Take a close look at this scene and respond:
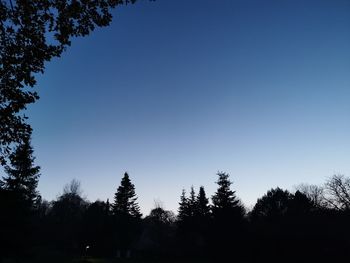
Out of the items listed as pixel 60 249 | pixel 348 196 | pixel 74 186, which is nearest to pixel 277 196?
pixel 348 196

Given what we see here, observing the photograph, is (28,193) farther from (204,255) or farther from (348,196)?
(348,196)

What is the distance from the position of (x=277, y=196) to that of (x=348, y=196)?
19.6 m

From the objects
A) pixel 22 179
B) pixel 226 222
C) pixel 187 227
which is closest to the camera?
pixel 22 179

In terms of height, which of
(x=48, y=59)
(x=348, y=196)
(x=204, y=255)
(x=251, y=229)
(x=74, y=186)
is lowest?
(x=204, y=255)

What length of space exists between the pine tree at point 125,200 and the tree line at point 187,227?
0.12 metres

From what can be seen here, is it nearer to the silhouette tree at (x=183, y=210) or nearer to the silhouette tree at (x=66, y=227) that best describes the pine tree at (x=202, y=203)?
the silhouette tree at (x=183, y=210)

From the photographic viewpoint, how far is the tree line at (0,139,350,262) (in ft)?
89.7

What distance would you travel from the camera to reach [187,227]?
5184 cm

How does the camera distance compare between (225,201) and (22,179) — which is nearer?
(22,179)

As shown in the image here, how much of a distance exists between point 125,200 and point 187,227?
14.7 metres

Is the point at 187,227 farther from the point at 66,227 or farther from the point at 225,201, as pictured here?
the point at 66,227

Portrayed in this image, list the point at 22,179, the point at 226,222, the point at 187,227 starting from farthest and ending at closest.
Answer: the point at 187,227 → the point at 226,222 → the point at 22,179

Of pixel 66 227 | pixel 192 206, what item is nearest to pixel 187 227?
pixel 192 206

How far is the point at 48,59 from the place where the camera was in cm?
838
